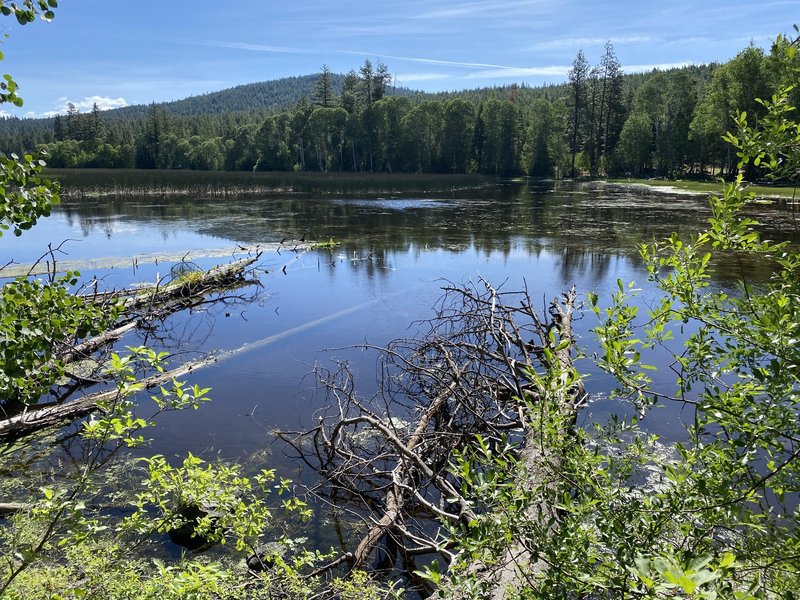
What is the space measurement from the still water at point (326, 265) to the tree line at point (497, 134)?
80.0 ft

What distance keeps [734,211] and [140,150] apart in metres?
130

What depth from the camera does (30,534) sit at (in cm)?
611

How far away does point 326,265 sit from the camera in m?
21.6

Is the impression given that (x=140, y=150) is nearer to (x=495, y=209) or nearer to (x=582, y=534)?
(x=495, y=209)

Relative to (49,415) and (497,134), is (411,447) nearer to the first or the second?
(49,415)

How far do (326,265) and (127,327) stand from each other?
9.08 m

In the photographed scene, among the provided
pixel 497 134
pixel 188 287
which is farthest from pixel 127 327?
pixel 497 134

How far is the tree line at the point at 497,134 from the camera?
62.3 m

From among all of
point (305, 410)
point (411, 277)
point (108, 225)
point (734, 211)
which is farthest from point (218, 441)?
point (108, 225)

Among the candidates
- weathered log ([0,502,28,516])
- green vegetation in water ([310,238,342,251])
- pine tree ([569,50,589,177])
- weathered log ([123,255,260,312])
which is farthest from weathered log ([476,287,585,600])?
pine tree ([569,50,589,177])

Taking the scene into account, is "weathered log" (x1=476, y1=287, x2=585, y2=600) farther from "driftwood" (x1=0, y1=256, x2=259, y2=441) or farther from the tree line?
the tree line

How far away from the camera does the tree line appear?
2452 inches

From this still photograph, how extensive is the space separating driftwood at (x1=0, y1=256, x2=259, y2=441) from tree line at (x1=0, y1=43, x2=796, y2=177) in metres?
49.2

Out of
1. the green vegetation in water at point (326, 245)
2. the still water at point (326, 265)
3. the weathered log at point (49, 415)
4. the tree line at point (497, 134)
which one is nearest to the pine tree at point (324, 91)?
the tree line at point (497, 134)
